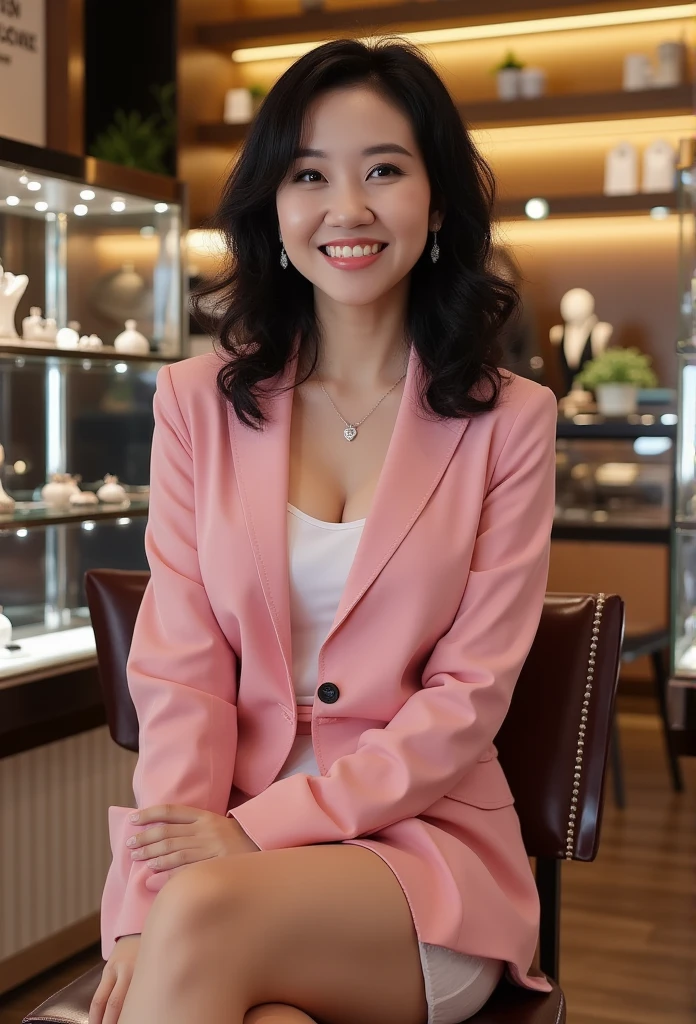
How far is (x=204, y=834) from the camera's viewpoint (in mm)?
1469

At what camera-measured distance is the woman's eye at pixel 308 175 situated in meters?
1.69

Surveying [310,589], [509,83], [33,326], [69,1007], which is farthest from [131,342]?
[509,83]

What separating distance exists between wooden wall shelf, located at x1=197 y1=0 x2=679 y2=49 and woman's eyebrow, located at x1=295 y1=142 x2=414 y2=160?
408 cm

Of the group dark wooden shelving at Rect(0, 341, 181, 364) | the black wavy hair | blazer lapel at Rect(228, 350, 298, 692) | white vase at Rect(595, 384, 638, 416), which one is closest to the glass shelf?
dark wooden shelving at Rect(0, 341, 181, 364)

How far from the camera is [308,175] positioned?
170 centimetres

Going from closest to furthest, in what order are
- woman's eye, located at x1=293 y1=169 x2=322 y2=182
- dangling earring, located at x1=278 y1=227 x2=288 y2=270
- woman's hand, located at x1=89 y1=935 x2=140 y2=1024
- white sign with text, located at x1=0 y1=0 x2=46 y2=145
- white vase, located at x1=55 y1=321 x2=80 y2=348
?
1. woman's hand, located at x1=89 y1=935 x2=140 y2=1024
2. woman's eye, located at x1=293 y1=169 x2=322 y2=182
3. dangling earring, located at x1=278 y1=227 x2=288 y2=270
4. white vase, located at x1=55 y1=321 x2=80 y2=348
5. white sign with text, located at x1=0 y1=0 x2=46 y2=145

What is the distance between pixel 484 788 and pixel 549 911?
1.03 ft

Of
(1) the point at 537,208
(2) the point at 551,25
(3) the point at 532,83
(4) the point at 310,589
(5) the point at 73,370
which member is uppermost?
(2) the point at 551,25

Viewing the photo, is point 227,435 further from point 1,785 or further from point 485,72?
point 485,72

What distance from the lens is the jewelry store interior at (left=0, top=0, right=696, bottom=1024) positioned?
2.65m

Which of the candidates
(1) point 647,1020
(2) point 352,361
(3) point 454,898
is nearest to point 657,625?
(1) point 647,1020

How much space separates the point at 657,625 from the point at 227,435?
2879 mm

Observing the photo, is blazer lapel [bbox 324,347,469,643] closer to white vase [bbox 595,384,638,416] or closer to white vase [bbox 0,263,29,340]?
white vase [bbox 0,263,29,340]

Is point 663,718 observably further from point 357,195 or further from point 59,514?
point 357,195
